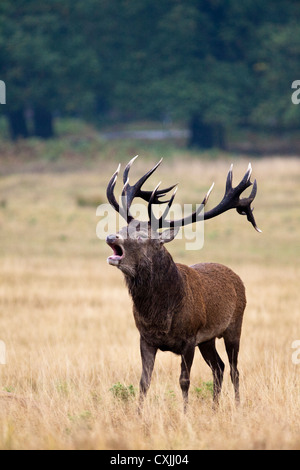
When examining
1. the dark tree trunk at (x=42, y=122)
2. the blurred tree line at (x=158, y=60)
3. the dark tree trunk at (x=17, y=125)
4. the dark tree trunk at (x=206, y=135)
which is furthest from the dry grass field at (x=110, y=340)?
the dark tree trunk at (x=206, y=135)

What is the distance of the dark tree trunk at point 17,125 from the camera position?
53906 mm

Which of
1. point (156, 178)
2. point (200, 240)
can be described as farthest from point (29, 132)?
point (200, 240)

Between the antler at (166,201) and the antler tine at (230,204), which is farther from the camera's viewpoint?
the antler tine at (230,204)

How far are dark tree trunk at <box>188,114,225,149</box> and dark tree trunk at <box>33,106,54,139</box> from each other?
30.3 ft

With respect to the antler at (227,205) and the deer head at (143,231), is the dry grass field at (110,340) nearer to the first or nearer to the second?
the deer head at (143,231)

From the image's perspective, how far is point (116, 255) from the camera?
682cm

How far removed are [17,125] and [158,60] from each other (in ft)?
34.7

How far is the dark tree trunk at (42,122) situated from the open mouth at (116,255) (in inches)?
1912

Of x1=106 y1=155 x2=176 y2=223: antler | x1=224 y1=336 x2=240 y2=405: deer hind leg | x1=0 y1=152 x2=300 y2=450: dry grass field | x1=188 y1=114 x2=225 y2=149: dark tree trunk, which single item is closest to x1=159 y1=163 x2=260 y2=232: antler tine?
x1=106 y1=155 x2=176 y2=223: antler

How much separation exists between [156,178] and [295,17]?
29.2 metres

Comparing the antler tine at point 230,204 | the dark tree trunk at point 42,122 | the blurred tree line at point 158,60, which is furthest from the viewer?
the dark tree trunk at point 42,122

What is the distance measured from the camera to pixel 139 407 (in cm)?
673

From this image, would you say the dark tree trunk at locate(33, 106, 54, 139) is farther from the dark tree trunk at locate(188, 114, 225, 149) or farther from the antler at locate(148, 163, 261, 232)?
the antler at locate(148, 163, 261, 232)
